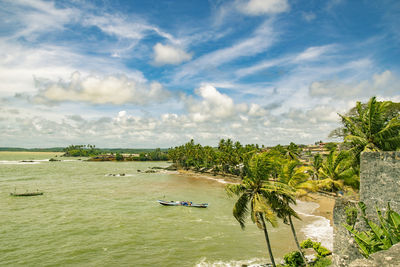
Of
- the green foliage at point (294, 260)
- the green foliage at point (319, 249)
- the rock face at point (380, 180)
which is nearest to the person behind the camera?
the rock face at point (380, 180)

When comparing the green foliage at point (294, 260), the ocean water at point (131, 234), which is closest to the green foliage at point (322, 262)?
the green foliage at point (294, 260)

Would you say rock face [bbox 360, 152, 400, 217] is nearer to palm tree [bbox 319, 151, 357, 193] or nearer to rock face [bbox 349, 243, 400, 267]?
rock face [bbox 349, 243, 400, 267]

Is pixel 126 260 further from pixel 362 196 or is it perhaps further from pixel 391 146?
pixel 391 146

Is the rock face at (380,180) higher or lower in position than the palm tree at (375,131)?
lower

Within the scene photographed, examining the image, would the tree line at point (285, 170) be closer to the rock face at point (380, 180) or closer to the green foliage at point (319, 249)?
the green foliage at point (319, 249)

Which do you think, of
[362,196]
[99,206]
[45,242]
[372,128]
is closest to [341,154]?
[372,128]

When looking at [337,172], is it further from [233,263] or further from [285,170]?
[233,263]
